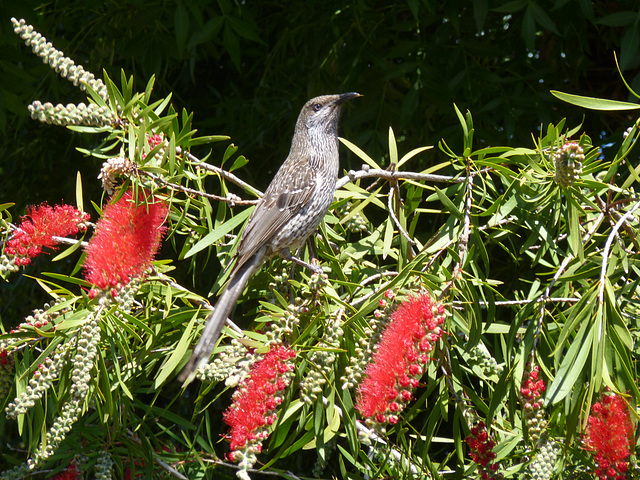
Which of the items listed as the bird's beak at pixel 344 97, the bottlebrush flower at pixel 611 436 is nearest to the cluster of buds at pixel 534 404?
the bottlebrush flower at pixel 611 436

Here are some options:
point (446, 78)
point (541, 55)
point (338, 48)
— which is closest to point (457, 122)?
point (446, 78)

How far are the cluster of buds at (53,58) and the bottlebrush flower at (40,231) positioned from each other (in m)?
0.38

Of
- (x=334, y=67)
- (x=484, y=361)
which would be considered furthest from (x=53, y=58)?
(x=334, y=67)

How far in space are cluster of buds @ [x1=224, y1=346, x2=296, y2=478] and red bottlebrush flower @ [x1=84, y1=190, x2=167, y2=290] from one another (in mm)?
444

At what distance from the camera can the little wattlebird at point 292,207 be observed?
193 cm

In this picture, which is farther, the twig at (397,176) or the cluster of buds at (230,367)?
the twig at (397,176)

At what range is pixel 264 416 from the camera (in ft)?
5.20

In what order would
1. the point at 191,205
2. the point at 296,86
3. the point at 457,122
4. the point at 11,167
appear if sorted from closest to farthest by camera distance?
the point at 191,205
the point at 457,122
the point at 296,86
the point at 11,167

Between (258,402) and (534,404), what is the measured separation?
2.15ft

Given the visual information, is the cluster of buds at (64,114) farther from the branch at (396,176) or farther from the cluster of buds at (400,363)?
the cluster of buds at (400,363)

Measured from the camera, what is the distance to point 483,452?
171 centimetres

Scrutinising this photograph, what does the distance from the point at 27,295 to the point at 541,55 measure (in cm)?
322

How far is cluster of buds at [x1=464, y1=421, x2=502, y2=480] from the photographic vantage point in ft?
5.63

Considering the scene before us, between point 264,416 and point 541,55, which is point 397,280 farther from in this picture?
point 541,55
